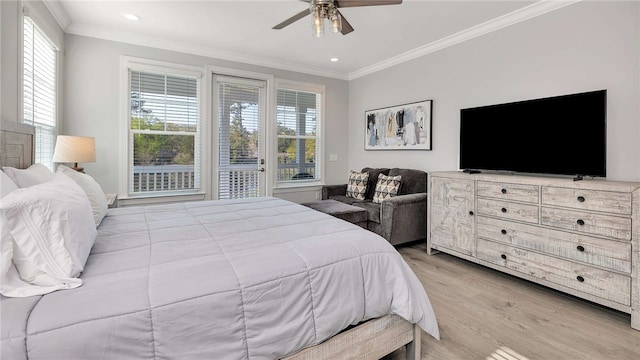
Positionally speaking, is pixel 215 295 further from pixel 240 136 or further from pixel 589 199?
pixel 240 136

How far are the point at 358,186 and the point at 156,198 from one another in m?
2.77

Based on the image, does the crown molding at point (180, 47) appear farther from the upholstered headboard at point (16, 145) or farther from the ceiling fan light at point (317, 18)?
the ceiling fan light at point (317, 18)

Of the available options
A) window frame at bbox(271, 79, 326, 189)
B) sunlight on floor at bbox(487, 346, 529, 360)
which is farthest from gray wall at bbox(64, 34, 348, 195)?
sunlight on floor at bbox(487, 346, 529, 360)

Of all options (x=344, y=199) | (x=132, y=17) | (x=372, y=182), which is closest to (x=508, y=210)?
(x=372, y=182)

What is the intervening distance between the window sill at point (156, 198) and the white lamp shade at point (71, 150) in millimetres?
937

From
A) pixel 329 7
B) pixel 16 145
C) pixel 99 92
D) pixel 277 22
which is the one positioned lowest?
pixel 16 145

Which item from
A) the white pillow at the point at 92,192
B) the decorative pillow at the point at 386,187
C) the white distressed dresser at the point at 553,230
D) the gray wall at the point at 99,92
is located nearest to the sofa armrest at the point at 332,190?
the decorative pillow at the point at 386,187

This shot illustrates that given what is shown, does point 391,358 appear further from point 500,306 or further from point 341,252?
point 500,306

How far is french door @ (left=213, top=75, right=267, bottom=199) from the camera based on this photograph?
4.44 m

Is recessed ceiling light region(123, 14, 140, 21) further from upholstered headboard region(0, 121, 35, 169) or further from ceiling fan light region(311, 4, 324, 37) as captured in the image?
ceiling fan light region(311, 4, 324, 37)

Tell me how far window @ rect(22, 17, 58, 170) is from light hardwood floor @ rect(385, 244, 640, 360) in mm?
3432

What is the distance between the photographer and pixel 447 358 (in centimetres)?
175

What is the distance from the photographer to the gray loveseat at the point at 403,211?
3.58m

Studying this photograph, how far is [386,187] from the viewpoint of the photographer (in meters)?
4.05
